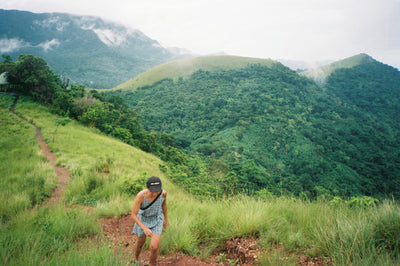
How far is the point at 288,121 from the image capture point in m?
86.6

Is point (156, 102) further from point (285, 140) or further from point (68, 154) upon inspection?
point (68, 154)

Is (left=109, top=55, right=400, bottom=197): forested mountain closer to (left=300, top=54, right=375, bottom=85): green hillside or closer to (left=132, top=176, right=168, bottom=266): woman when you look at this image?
(left=300, top=54, right=375, bottom=85): green hillside

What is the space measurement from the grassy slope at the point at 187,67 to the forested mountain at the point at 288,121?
374 cm

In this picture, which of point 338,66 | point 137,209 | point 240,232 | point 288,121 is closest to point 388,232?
point 240,232

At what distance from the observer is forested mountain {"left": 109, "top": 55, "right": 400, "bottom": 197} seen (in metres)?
59.2

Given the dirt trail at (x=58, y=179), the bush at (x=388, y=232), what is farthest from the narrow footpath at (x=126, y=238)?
the bush at (x=388, y=232)

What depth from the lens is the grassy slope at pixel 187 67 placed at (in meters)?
111

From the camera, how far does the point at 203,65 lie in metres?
125

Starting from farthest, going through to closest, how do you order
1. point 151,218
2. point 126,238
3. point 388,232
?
point 126,238
point 151,218
point 388,232

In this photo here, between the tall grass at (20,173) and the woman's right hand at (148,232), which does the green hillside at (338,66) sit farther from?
the woman's right hand at (148,232)

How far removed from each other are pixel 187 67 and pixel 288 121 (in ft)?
240

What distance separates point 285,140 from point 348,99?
8749cm

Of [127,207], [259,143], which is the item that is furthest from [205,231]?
[259,143]

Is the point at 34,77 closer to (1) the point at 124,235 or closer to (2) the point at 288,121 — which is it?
(1) the point at 124,235
